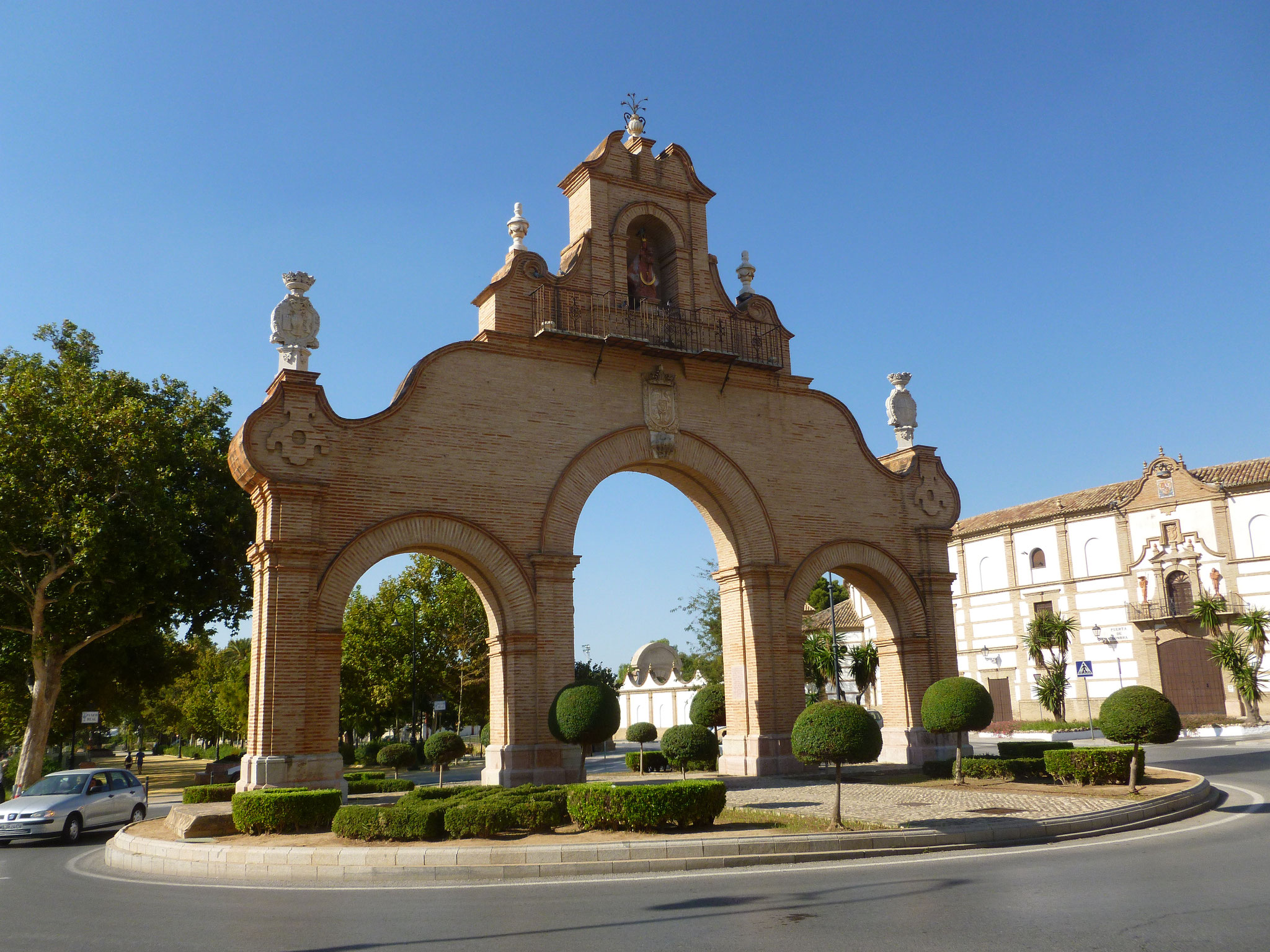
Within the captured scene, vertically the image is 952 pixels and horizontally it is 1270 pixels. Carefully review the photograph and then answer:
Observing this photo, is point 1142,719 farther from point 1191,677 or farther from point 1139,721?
point 1191,677

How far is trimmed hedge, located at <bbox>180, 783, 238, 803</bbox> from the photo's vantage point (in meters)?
17.3

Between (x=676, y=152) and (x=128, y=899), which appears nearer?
(x=128, y=899)

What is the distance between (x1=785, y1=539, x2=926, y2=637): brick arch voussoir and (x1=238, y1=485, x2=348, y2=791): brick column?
11.7 meters

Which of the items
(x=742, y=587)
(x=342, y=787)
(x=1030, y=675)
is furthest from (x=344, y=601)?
(x=1030, y=675)

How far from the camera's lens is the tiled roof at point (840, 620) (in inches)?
2190

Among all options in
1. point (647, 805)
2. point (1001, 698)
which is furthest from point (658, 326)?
point (1001, 698)

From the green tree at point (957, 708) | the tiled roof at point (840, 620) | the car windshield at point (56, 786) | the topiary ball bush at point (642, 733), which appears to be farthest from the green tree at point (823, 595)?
the car windshield at point (56, 786)

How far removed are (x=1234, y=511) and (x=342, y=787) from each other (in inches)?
1630

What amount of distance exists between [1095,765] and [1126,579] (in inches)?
1236

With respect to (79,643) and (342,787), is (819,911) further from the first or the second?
(79,643)

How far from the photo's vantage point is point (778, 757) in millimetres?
21312

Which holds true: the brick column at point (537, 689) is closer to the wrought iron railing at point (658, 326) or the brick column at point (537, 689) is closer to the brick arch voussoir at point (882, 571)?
the wrought iron railing at point (658, 326)

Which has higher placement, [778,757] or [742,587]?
[742,587]

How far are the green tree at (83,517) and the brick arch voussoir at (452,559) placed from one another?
848 centimetres
